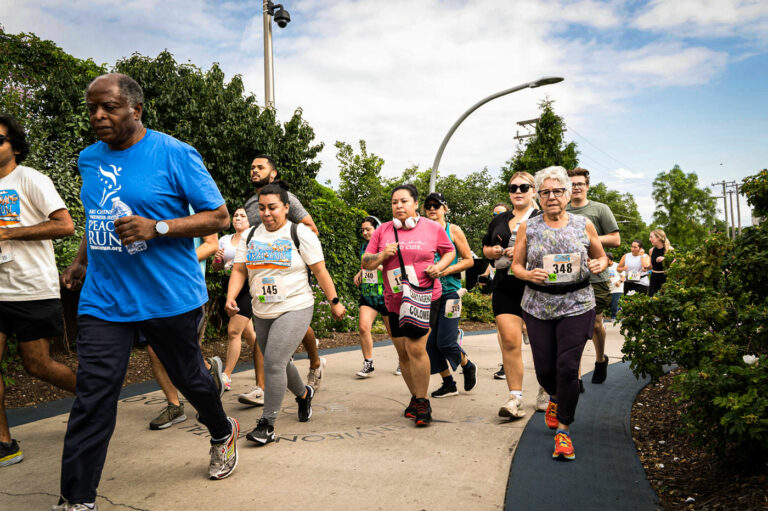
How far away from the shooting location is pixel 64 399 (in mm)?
5324

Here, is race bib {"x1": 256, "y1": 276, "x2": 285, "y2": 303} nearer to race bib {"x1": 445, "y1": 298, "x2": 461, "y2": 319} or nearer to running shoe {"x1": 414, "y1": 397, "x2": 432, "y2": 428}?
running shoe {"x1": 414, "y1": 397, "x2": 432, "y2": 428}

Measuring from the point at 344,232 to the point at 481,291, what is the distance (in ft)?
17.4

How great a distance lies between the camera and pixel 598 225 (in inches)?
214

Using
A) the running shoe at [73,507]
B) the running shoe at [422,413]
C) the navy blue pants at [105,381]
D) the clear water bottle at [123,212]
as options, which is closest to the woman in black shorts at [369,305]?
the running shoe at [422,413]

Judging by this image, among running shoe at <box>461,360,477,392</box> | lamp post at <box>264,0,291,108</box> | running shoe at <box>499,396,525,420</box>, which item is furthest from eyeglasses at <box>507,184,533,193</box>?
lamp post at <box>264,0,291,108</box>

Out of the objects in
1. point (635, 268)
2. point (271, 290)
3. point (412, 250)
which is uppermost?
point (412, 250)

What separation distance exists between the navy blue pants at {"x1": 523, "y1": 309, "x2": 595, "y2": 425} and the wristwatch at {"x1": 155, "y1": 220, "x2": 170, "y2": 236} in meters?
2.49

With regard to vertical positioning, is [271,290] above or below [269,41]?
below

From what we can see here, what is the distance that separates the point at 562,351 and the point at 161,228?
2.60 metres

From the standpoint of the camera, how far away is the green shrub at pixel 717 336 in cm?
264

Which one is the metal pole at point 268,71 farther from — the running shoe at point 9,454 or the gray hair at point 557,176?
the running shoe at point 9,454

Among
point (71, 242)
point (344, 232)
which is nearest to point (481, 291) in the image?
point (344, 232)

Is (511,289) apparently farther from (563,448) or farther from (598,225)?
(563,448)

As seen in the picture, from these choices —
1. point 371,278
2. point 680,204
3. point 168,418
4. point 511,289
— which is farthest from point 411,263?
point 680,204
